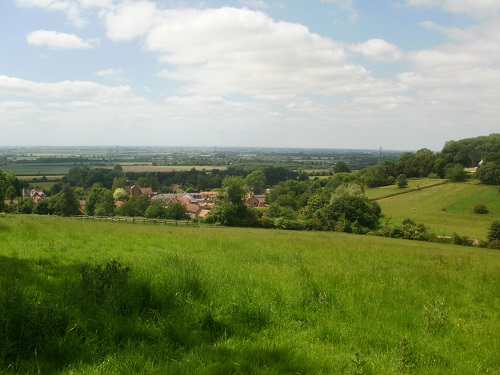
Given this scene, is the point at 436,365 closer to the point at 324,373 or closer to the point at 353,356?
the point at 353,356

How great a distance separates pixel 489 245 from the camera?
147 ft

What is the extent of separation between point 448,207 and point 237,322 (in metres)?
81.5

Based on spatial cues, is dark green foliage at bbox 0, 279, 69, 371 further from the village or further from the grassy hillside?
the village

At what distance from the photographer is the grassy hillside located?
12.9 ft

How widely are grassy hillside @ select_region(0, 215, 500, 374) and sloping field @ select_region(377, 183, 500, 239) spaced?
53426 millimetres

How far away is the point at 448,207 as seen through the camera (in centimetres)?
7456

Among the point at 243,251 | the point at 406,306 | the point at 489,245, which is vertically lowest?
the point at 489,245

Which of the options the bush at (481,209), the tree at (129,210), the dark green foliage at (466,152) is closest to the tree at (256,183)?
the tree at (129,210)

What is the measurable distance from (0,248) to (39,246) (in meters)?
1.03

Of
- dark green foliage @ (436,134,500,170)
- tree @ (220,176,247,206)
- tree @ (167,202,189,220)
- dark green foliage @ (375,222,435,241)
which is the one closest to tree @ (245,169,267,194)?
tree @ (167,202,189,220)

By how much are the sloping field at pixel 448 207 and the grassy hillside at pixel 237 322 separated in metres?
53.4

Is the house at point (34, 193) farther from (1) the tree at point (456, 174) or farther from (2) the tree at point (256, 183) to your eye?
(1) the tree at point (456, 174)

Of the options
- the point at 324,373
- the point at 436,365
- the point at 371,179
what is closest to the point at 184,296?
the point at 324,373

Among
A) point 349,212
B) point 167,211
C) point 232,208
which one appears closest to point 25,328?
point 232,208
